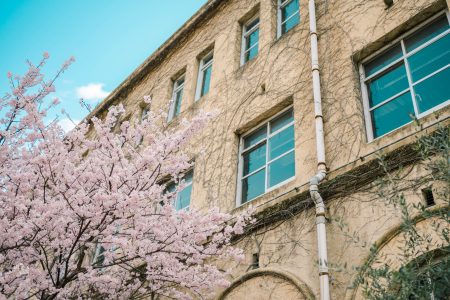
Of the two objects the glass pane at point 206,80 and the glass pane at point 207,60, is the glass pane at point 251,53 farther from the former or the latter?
the glass pane at point 207,60

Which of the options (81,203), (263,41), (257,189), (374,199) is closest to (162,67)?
(263,41)

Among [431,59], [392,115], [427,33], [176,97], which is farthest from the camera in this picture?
[176,97]

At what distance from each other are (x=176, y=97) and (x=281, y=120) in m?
5.88

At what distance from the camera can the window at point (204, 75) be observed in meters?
11.9

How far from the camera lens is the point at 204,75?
41.0ft

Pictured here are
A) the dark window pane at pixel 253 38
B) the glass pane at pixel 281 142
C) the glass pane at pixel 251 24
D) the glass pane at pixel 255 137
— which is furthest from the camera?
the glass pane at pixel 251 24

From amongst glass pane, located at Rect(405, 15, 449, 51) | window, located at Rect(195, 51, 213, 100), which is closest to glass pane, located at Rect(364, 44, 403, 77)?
glass pane, located at Rect(405, 15, 449, 51)

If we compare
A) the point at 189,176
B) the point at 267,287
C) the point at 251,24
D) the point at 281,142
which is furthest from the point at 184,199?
the point at 251,24

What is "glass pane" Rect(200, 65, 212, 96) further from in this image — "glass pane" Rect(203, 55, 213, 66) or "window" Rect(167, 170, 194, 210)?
"window" Rect(167, 170, 194, 210)

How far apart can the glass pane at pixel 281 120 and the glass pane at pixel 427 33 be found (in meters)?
2.48

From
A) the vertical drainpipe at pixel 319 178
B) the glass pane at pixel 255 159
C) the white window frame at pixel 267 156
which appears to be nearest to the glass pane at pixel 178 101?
the white window frame at pixel 267 156

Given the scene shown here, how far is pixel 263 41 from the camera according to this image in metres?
9.96

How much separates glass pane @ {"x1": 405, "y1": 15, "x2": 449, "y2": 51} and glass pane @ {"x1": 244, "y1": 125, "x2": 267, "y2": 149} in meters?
3.23

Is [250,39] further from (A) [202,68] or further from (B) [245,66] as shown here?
(A) [202,68]
